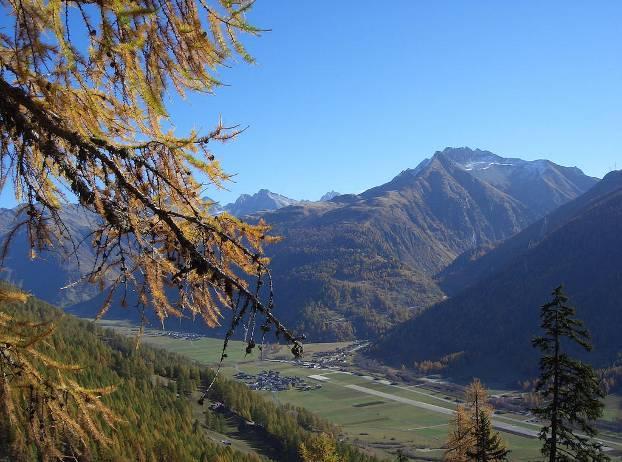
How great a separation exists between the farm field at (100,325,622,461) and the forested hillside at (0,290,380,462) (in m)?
12.3

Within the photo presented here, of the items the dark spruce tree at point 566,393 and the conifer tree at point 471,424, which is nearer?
the dark spruce tree at point 566,393

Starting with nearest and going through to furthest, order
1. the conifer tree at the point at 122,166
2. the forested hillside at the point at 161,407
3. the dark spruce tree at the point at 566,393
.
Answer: the conifer tree at the point at 122,166 → the dark spruce tree at the point at 566,393 → the forested hillside at the point at 161,407

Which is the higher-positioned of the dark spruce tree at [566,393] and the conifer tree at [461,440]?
the dark spruce tree at [566,393]

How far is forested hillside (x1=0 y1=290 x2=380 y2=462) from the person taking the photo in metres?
56.3

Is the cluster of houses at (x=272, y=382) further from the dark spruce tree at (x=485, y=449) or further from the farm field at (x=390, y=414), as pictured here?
the dark spruce tree at (x=485, y=449)

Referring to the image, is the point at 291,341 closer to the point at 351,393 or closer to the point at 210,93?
the point at 210,93

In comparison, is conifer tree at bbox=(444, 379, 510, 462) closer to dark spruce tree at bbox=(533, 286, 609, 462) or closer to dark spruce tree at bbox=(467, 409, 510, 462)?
dark spruce tree at bbox=(467, 409, 510, 462)

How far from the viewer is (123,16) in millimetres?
3562

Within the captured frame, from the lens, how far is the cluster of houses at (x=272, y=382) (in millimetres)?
165250

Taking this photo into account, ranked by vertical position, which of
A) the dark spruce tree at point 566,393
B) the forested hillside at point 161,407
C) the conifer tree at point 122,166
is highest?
the conifer tree at point 122,166

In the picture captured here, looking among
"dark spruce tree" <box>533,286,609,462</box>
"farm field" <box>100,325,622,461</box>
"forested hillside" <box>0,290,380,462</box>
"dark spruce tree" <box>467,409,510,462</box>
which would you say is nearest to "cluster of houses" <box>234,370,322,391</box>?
"farm field" <box>100,325,622,461</box>

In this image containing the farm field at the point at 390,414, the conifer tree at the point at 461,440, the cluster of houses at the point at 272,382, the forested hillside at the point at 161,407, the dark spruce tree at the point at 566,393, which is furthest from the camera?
the cluster of houses at the point at 272,382

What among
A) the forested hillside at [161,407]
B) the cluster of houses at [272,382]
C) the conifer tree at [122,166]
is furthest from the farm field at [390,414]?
the conifer tree at [122,166]

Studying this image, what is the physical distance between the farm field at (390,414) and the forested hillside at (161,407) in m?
12.3
